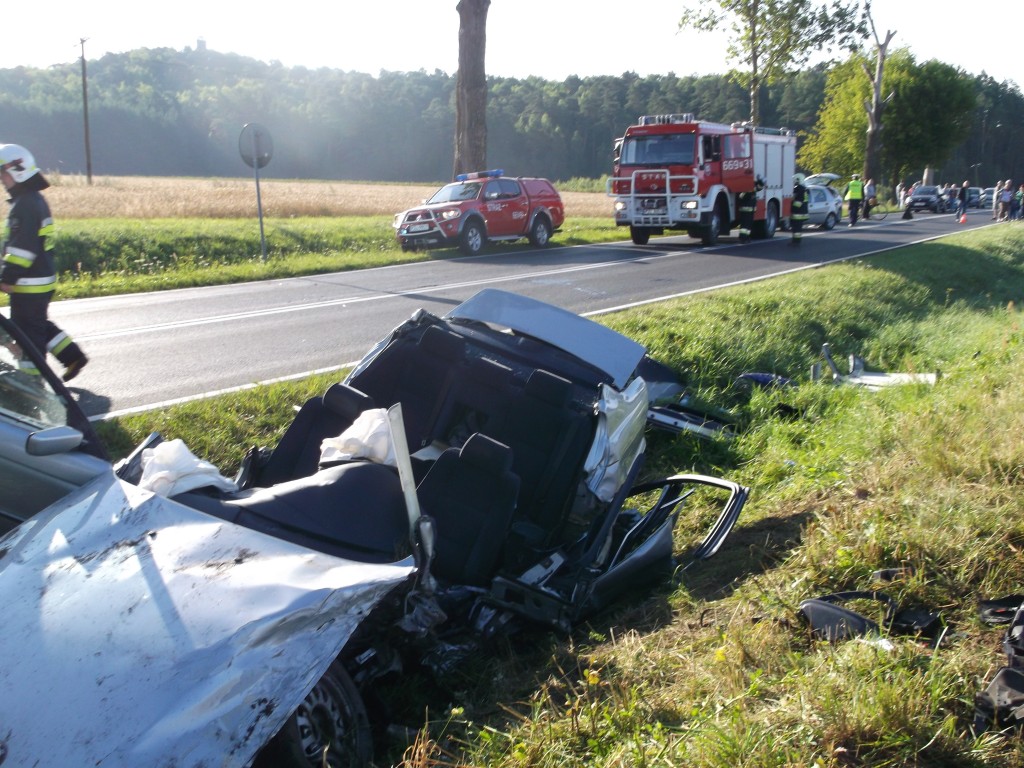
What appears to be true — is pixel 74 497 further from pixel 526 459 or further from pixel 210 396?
pixel 210 396

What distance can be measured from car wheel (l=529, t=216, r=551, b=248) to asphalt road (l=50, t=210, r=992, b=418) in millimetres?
717

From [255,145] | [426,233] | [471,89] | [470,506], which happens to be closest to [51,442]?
[470,506]

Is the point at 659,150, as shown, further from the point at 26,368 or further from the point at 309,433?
the point at 26,368

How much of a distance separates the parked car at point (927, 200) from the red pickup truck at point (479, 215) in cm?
3391

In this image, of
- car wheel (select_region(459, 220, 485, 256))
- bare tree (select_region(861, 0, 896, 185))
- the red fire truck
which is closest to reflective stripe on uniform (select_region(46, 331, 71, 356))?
car wheel (select_region(459, 220, 485, 256))

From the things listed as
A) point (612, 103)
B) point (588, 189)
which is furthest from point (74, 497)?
point (612, 103)

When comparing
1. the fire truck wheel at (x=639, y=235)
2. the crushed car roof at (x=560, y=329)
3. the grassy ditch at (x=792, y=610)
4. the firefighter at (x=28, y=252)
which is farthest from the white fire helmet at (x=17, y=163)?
the fire truck wheel at (x=639, y=235)

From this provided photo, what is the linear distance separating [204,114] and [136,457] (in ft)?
338

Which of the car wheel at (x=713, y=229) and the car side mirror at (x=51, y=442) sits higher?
the car wheel at (x=713, y=229)

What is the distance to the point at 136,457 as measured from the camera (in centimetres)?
400

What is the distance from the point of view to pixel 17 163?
23.7ft

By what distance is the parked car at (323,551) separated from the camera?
8.21 feet

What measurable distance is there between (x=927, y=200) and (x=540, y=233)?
115 ft

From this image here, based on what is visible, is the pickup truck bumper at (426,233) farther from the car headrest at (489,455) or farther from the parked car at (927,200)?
the parked car at (927,200)
